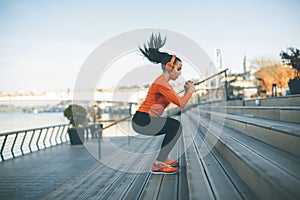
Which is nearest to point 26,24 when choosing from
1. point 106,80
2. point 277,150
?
point 106,80

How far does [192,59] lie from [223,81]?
4.20 meters

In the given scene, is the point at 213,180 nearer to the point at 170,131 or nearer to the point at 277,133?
the point at 277,133

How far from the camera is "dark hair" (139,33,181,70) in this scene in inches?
113

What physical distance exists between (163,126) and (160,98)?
0.96ft

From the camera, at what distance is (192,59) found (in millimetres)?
4980

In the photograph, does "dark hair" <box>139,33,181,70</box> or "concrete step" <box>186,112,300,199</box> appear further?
"dark hair" <box>139,33,181,70</box>

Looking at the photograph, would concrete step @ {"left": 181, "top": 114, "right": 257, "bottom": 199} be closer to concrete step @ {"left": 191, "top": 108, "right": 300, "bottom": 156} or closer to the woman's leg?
the woman's leg

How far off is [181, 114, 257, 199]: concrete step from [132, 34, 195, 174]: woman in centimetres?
30

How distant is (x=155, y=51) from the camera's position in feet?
9.70

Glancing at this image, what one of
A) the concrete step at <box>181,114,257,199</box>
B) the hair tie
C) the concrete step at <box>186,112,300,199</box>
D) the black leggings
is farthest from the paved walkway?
the hair tie

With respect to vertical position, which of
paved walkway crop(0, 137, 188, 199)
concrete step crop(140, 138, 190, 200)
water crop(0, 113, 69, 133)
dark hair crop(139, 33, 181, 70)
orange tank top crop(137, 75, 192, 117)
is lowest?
paved walkway crop(0, 137, 188, 199)

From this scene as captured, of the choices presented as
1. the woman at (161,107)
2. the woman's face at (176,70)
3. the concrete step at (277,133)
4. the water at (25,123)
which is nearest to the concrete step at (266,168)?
the concrete step at (277,133)

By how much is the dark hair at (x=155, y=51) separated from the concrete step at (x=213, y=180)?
41.7 inches

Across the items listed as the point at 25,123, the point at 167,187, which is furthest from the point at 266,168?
the point at 25,123
